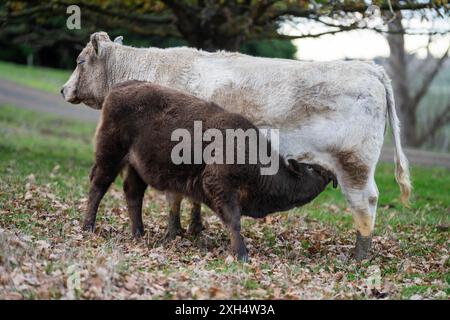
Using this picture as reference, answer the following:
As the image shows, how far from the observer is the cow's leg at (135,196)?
30.3ft

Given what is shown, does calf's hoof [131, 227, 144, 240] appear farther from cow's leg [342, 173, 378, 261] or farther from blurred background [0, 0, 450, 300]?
cow's leg [342, 173, 378, 261]

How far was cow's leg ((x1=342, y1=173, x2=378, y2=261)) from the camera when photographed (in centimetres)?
885

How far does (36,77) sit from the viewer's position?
118 ft

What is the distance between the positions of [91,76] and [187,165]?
2874 mm

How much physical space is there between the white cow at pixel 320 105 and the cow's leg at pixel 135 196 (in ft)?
4.59

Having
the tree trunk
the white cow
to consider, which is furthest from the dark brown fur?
the tree trunk

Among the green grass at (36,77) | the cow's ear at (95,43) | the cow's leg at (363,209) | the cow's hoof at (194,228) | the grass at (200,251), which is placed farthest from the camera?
the green grass at (36,77)

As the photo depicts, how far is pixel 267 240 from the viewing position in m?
9.91

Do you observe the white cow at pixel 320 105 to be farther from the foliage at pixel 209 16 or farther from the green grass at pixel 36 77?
the green grass at pixel 36 77

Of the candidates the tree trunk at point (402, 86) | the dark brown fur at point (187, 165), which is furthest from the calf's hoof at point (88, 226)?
the tree trunk at point (402, 86)

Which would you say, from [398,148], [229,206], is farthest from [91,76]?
[398,148]

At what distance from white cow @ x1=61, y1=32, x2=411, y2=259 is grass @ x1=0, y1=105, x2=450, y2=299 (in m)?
0.91
